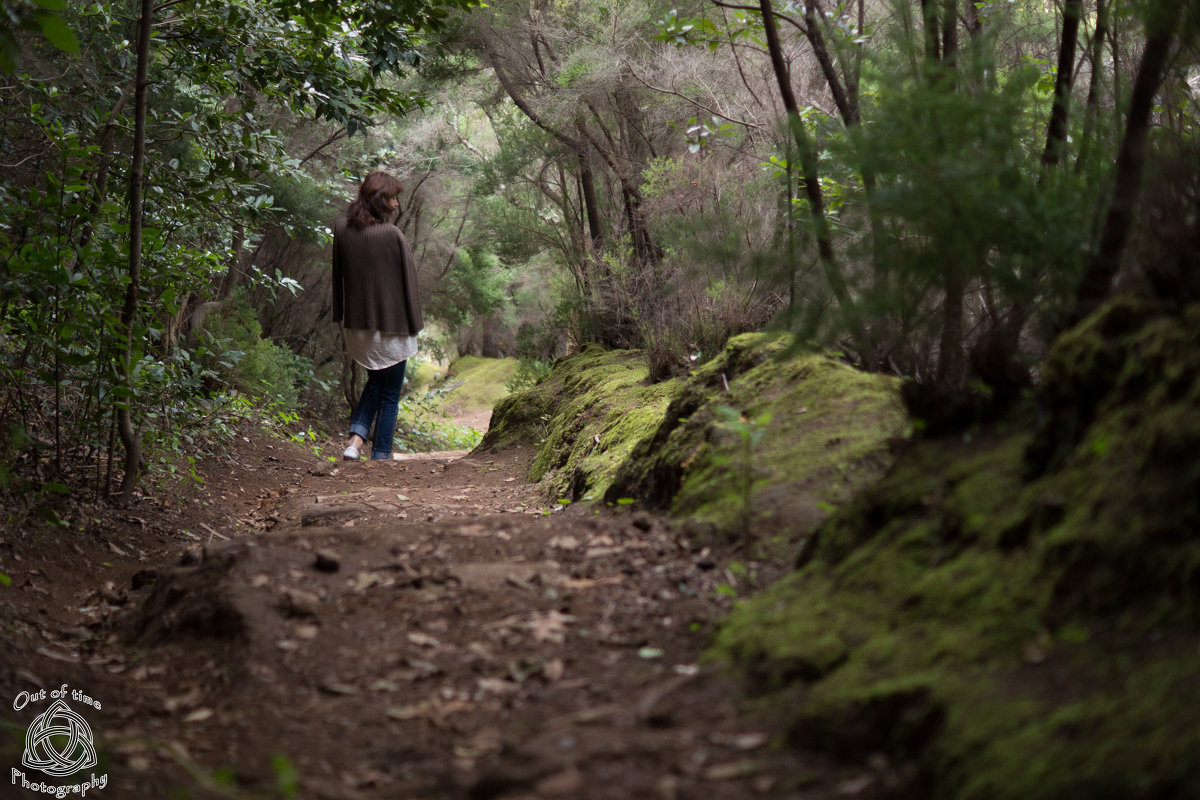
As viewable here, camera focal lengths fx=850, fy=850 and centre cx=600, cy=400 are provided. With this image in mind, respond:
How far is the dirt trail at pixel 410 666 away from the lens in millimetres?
1589

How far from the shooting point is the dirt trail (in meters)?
1.59

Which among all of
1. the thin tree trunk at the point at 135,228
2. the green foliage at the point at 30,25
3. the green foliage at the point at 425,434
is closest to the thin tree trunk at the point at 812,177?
the green foliage at the point at 30,25

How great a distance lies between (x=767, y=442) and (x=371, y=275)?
178 inches

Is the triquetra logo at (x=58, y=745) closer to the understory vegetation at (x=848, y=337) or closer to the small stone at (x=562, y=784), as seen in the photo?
the small stone at (x=562, y=784)

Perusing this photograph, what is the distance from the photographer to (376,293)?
6832 mm

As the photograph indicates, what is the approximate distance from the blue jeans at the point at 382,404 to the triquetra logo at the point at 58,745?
490 cm

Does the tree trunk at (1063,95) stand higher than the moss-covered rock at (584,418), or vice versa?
the tree trunk at (1063,95)

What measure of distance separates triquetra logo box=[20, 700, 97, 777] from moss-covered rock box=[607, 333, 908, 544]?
1.78 metres

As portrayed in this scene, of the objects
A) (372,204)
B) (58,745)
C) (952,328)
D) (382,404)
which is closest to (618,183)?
(372,204)

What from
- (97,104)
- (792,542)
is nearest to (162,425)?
(97,104)

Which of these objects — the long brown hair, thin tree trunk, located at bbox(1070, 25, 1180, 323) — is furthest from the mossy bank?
the long brown hair

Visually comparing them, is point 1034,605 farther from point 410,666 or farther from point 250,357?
point 250,357

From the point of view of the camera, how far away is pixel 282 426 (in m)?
8.40

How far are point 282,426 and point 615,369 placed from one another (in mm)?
3473
